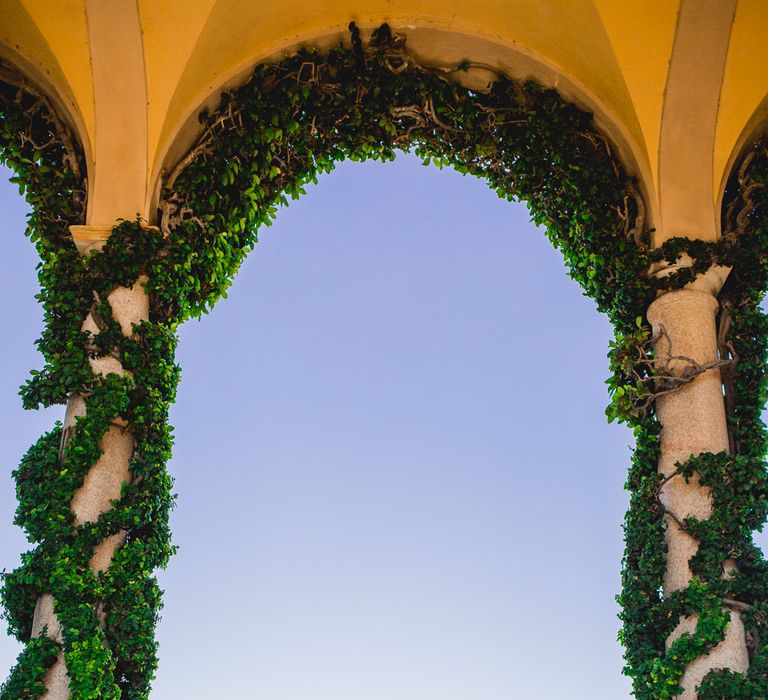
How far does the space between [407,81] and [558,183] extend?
5.04 ft

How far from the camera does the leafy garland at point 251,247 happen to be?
708 cm

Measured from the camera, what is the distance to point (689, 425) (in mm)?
7809

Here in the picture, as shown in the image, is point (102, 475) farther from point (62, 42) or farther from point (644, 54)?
point (644, 54)

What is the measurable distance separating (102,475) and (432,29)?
458 centimetres

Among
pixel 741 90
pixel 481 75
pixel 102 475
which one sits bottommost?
pixel 102 475

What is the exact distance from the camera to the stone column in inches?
279

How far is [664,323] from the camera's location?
27.1 feet

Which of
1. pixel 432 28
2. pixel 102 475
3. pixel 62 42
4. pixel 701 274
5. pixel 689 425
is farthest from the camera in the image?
pixel 432 28

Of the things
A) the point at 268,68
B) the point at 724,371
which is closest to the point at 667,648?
the point at 724,371

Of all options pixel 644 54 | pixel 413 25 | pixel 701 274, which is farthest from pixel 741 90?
pixel 413 25

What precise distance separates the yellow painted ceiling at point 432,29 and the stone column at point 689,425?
1002 millimetres

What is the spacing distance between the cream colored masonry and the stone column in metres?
3.72

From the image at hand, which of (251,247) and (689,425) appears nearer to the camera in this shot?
(689,425)

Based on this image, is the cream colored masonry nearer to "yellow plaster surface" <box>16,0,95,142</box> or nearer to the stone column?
"yellow plaster surface" <box>16,0,95,142</box>
